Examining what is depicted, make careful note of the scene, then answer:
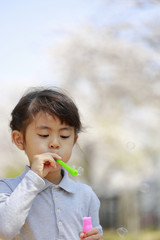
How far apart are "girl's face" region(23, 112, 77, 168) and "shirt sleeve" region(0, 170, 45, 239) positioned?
0.38ft

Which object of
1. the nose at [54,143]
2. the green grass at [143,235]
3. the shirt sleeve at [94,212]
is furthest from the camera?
the green grass at [143,235]

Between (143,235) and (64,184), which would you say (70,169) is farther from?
(143,235)

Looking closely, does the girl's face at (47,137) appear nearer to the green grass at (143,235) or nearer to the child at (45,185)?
the child at (45,185)

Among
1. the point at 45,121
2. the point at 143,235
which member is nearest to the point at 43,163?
the point at 45,121

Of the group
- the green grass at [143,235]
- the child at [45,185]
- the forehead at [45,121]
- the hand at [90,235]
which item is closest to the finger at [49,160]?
the child at [45,185]

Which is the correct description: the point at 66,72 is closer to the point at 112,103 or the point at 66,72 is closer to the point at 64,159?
the point at 112,103

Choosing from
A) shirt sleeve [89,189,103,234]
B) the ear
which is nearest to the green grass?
shirt sleeve [89,189,103,234]

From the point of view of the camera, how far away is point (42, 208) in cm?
132

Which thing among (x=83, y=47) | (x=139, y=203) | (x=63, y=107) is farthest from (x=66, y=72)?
(x=63, y=107)

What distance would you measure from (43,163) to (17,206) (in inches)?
6.2

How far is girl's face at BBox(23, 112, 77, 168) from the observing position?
4.32 ft

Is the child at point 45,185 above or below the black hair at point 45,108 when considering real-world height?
below

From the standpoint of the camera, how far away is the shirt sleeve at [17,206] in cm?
119

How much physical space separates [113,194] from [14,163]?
5.85ft
